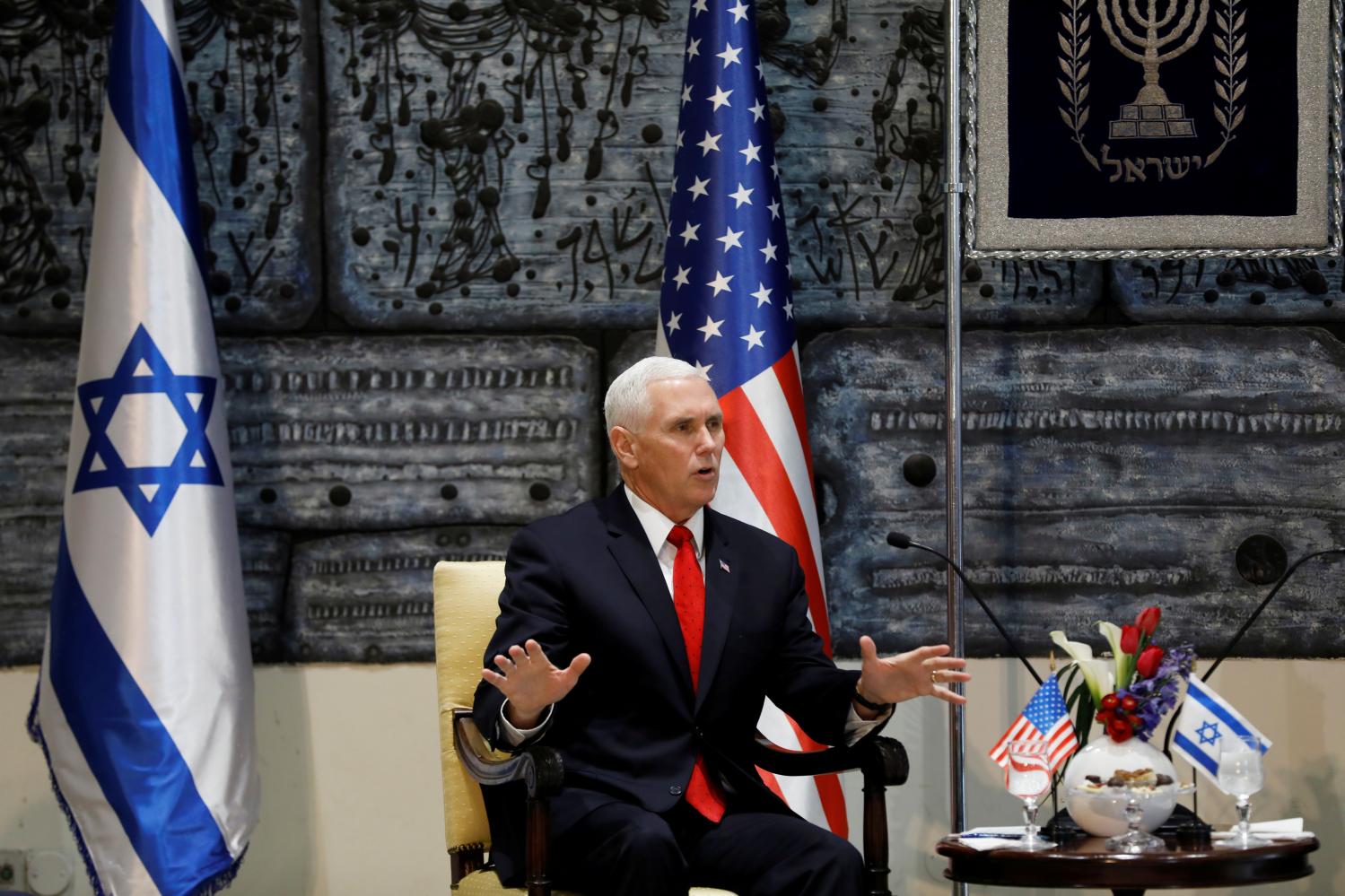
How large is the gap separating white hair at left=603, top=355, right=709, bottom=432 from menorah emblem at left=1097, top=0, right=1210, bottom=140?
1.66 meters

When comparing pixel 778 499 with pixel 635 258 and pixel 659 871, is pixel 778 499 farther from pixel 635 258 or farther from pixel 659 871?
pixel 659 871

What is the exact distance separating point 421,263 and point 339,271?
220mm

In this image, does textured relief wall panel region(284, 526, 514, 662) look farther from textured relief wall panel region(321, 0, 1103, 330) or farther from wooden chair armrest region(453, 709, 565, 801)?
wooden chair armrest region(453, 709, 565, 801)

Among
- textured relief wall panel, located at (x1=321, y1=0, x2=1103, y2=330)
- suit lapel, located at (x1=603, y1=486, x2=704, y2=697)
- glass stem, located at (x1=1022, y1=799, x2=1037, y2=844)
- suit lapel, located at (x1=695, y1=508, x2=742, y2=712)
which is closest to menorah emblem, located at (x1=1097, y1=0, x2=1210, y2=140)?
textured relief wall panel, located at (x1=321, y1=0, x2=1103, y2=330)

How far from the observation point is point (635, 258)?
414cm

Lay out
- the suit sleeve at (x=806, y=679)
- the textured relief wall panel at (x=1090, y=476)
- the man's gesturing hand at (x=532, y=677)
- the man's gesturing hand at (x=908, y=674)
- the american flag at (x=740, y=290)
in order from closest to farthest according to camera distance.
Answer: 1. the man's gesturing hand at (x=532, y=677)
2. the man's gesturing hand at (x=908, y=674)
3. the suit sleeve at (x=806, y=679)
4. the american flag at (x=740, y=290)
5. the textured relief wall panel at (x=1090, y=476)

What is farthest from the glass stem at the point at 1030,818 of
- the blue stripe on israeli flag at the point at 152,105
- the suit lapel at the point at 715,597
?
the blue stripe on israeli flag at the point at 152,105

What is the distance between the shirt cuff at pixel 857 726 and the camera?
2.81 metres

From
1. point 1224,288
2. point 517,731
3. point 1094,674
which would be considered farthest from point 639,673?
point 1224,288

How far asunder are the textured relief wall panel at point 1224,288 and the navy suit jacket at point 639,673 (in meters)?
1.62

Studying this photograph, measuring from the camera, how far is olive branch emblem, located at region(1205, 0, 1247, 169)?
407cm

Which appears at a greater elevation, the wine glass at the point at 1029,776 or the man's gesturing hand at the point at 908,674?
the man's gesturing hand at the point at 908,674

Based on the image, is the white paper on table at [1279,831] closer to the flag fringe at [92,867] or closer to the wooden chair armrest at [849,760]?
the wooden chair armrest at [849,760]

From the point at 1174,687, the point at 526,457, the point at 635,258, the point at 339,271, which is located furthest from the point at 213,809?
the point at 1174,687
